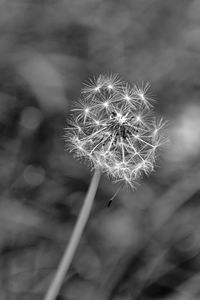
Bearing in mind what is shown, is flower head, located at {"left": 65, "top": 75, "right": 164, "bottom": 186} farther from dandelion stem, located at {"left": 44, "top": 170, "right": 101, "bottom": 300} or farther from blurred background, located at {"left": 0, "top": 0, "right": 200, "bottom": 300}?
blurred background, located at {"left": 0, "top": 0, "right": 200, "bottom": 300}

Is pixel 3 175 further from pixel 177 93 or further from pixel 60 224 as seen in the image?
pixel 177 93

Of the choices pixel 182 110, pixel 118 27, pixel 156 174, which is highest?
pixel 118 27

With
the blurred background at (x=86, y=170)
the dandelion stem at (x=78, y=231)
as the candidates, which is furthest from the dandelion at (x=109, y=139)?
the blurred background at (x=86, y=170)

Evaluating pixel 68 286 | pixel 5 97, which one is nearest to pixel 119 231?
pixel 68 286

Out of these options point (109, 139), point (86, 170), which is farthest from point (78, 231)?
point (86, 170)

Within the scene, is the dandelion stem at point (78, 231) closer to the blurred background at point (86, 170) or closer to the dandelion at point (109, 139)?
the dandelion at point (109, 139)

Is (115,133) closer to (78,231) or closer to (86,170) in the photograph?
(78,231)

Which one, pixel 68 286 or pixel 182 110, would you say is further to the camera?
pixel 182 110

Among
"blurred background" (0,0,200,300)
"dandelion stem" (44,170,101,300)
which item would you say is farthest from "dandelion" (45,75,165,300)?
"blurred background" (0,0,200,300)
